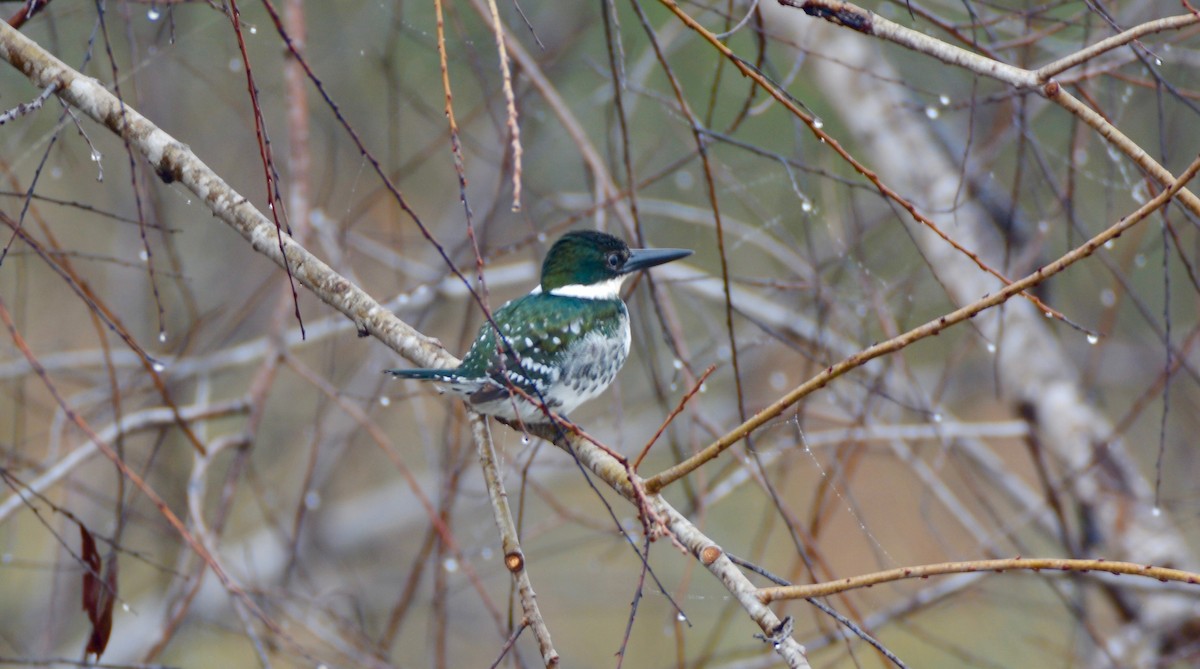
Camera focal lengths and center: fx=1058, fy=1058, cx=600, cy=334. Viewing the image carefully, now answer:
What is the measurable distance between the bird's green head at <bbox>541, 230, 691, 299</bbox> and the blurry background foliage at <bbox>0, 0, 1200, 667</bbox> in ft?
0.59

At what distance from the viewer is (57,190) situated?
6770 mm

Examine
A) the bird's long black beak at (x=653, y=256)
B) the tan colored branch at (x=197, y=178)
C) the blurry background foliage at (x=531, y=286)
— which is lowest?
the tan colored branch at (x=197, y=178)

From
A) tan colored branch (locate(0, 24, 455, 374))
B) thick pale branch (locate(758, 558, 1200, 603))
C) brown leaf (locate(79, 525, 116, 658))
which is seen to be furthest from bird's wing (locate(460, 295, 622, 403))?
thick pale branch (locate(758, 558, 1200, 603))

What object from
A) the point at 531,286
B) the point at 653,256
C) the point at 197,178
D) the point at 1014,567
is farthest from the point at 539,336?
the point at 531,286

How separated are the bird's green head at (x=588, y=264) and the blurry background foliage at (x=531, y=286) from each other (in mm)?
179

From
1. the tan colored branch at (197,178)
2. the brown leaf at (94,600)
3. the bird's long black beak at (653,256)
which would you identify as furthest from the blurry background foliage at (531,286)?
the brown leaf at (94,600)

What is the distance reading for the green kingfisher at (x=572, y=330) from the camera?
308 centimetres

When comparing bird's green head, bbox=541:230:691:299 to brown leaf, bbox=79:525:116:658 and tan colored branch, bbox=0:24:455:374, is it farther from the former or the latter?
brown leaf, bbox=79:525:116:658

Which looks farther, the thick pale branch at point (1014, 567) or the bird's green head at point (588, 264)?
the bird's green head at point (588, 264)

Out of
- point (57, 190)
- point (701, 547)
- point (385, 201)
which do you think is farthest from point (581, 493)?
point (701, 547)

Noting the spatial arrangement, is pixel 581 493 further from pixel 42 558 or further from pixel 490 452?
pixel 490 452

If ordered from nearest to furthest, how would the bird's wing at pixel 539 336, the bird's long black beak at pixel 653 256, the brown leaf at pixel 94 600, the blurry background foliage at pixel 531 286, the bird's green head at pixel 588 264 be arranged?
the brown leaf at pixel 94 600
the bird's wing at pixel 539 336
the bird's long black beak at pixel 653 256
the bird's green head at pixel 588 264
the blurry background foliage at pixel 531 286

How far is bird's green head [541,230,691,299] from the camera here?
3477mm

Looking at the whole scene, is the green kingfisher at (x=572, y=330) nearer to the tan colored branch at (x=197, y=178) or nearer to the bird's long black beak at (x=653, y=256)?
the bird's long black beak at (x=653, y=256)
